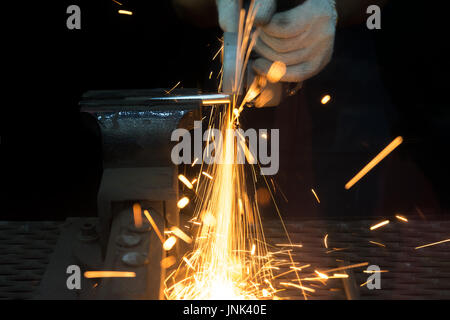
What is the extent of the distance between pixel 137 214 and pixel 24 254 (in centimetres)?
61

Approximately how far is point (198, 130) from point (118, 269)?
2.05ft

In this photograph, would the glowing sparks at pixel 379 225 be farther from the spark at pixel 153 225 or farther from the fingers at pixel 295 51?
the spark at pixel 153 225

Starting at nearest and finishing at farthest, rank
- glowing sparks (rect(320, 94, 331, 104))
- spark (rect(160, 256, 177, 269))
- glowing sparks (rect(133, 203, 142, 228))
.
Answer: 1. glowing sparks (rect(133, 203, 142, 228))
2. spark (rect(160, 256, 177, 269))
3. glowing sparks (rect(320, 94, 331, 104))

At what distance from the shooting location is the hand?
5.25ft

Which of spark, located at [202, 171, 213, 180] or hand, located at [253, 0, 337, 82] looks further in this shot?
spark, located at [202, 171, 213, 180]

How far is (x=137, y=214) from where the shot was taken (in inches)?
56.1

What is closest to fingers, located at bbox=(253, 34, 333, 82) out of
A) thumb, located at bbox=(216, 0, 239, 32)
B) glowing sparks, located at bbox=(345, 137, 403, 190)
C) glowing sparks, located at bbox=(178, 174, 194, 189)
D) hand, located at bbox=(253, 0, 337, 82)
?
hand, located at bbox=(253, 0, 337, 82)

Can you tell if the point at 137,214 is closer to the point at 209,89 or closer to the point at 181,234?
the point at 181,234

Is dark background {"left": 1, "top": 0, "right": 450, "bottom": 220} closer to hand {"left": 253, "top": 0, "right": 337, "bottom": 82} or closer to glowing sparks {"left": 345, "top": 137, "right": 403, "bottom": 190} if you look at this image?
glowing sparks {"left": 345, "top": 137, "right": 403, "bottom": 190}

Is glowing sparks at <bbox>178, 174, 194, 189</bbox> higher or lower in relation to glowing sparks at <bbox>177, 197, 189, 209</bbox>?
higher

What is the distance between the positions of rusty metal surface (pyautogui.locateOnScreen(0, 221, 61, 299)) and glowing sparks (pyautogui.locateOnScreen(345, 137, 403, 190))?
1315mm

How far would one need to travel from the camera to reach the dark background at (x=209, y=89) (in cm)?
209

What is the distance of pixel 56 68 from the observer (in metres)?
2.12

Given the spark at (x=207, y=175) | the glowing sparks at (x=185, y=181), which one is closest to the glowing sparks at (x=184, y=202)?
the glowing sparks at (x=185, y=181)
